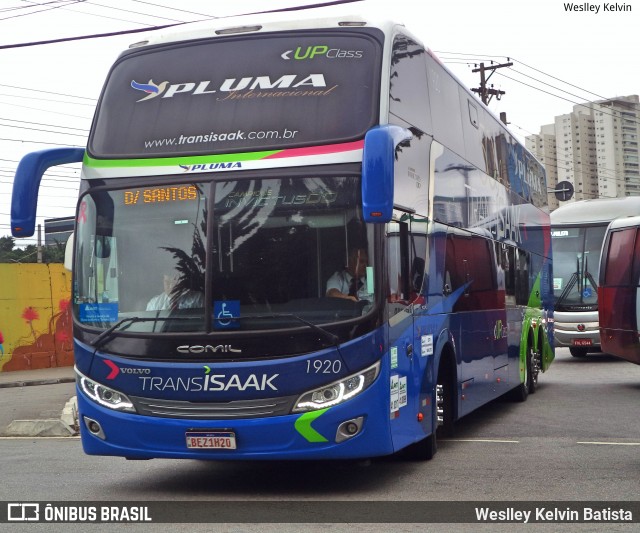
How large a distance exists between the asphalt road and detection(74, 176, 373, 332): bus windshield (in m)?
1.51

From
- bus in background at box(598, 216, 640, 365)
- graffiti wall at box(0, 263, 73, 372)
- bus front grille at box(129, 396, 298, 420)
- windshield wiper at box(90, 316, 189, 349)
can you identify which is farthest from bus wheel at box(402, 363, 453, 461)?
graffiti wall at box(0, 263, 73, 372)

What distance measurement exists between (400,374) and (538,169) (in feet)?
38.8

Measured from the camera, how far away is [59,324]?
104 feet

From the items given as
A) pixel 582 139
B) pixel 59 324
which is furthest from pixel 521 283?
pixel 582 139

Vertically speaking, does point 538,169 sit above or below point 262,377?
above

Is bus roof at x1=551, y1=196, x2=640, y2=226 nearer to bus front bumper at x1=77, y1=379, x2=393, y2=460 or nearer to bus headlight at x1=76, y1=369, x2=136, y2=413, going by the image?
bus front bumper at x1=77, y1=379, x2=393, y2=460

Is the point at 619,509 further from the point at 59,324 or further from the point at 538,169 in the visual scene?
the point at 59,324

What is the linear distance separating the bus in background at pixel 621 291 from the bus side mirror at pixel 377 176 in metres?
11.0

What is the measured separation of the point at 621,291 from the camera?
1884 cm

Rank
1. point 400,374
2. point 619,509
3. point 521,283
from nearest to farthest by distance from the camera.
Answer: point 619,509 < point 400,374 < point 521,283

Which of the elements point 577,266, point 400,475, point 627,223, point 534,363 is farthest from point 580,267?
point 400,475

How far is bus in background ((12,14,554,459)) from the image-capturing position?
8.55 meters

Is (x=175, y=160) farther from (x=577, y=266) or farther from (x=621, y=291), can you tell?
(x=577, y=266)

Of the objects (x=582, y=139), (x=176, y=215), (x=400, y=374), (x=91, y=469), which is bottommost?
(x=91, y=469)
